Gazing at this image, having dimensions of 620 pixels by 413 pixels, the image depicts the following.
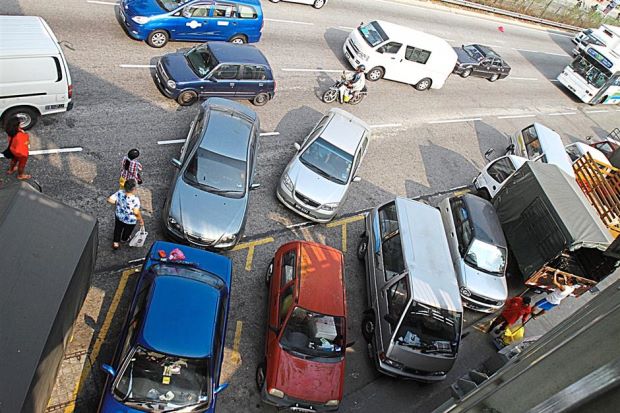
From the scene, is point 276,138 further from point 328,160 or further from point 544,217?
point 544,217

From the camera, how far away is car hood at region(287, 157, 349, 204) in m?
11.9

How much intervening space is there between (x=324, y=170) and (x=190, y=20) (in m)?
7.05

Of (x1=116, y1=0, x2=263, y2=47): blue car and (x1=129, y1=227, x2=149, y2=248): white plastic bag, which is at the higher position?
(x1=116, y1=0, x2=263, y2=47): blue car

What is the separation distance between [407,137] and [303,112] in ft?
13.0

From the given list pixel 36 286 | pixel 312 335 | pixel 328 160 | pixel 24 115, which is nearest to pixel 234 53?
pixel 328 160

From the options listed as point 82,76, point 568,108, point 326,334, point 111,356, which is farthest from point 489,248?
point 568,108

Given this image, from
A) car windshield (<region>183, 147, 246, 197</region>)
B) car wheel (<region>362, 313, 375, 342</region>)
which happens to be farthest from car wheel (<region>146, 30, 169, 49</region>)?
car wheel (<region>362, 313, 375, 342</region>)

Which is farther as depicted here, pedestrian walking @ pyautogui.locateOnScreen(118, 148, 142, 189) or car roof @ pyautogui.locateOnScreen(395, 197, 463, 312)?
car roof @ pyautogui.locateOnScreen(395, 197, 463, 312)

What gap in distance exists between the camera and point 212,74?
1355 cm

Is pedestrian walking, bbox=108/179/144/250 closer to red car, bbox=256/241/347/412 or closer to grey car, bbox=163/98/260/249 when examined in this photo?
grey car, bbox=163/98/260/249

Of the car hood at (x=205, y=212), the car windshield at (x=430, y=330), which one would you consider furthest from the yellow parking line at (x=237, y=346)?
the car windshield at (x=430, y=330)

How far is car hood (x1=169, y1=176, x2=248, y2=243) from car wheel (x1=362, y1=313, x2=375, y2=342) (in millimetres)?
3389

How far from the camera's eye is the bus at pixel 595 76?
77.1 ft

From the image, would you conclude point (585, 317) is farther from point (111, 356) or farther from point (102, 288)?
point (102, 288)
